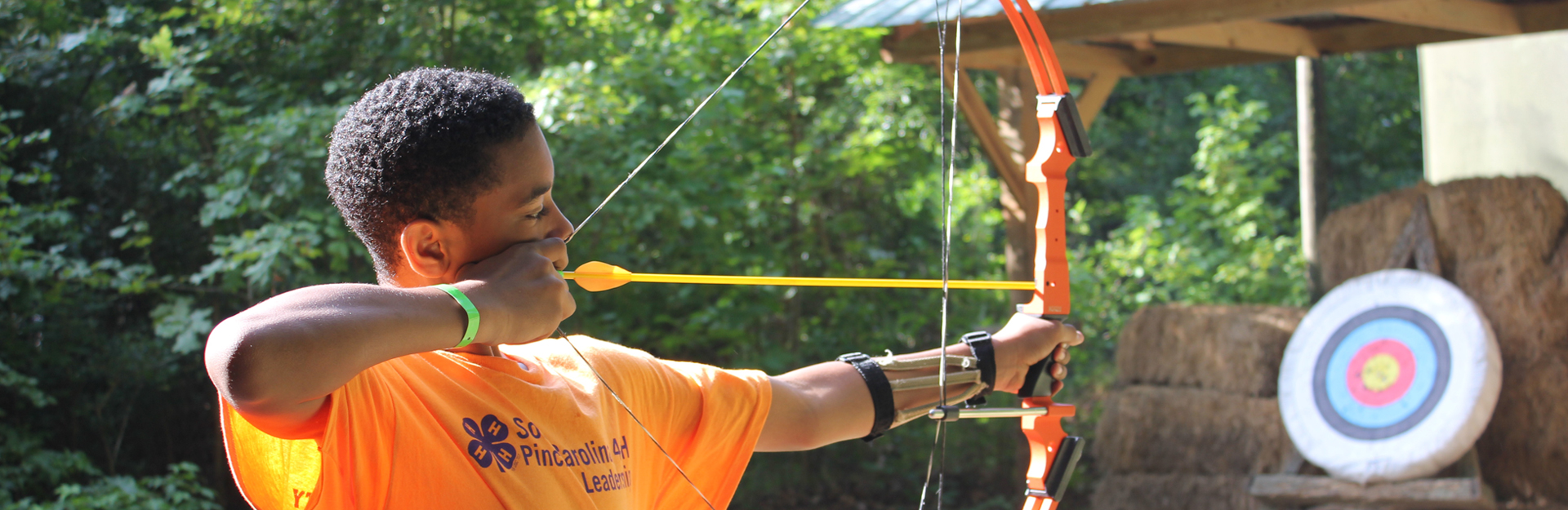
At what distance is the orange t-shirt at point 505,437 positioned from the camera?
2.45 feet

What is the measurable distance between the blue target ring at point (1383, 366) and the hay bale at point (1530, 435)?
216mm

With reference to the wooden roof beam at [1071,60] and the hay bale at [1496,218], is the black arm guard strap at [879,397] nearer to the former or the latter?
the wooden roof beam at [1071,60]

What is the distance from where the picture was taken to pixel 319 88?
3.91 m

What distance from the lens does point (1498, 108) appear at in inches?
168

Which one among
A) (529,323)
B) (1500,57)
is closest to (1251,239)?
(1500,57)

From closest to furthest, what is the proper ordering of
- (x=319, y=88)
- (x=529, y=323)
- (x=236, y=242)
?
(x=529, y=323) → (x=236, y=242) → (x=319, y=88)

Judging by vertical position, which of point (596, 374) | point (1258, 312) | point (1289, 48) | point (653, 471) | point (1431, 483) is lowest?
point (1431, 483)

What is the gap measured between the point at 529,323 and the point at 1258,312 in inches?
150

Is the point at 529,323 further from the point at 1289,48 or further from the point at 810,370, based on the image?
the point at 1289,48

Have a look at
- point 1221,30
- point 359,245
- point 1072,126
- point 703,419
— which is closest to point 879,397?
point 703,419

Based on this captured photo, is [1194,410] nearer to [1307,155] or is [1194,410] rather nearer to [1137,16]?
[1137,16]

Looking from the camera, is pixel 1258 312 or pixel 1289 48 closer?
pixel 1289 48

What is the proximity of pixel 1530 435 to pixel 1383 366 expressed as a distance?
442mm

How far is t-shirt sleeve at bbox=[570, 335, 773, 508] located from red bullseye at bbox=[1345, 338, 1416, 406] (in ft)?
10.1
